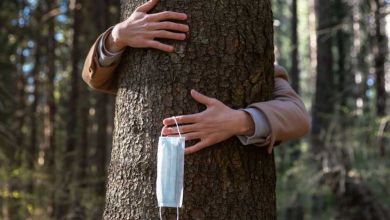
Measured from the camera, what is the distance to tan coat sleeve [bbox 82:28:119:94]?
270cm

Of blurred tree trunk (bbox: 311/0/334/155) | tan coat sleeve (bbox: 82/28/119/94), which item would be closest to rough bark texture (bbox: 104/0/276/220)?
tan coat sleeve (bbox: 82/28/119/94)

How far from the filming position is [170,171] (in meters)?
2.32

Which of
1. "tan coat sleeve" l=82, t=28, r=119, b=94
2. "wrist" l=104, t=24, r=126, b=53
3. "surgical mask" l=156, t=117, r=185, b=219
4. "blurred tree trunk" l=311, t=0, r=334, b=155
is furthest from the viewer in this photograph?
"blurred tree trunk" l=311, t=0, r=334, b=155

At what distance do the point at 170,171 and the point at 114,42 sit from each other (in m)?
0.65

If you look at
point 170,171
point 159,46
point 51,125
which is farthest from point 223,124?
point 51,125

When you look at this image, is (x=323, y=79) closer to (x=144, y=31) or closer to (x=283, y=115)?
(x=283, y=115)

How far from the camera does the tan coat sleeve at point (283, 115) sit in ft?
8.20

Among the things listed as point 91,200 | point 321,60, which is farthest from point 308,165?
point 321,60

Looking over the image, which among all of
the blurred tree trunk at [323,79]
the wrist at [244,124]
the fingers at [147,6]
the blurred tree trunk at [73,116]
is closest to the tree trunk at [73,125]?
the blurred tree trunk at [73,116]

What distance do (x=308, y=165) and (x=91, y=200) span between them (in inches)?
129

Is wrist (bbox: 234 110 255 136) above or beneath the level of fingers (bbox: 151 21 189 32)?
beneath

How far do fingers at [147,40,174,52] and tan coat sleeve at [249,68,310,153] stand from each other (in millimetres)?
419

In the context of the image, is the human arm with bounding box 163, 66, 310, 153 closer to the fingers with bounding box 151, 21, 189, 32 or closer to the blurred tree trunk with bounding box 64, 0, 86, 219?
the fingers with bounding box 151, 21, 189, 32

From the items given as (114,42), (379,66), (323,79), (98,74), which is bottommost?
(98,74)
